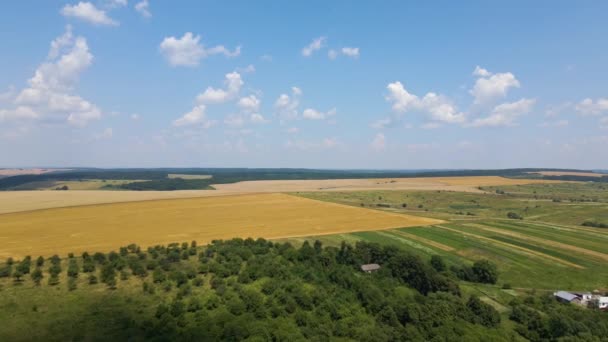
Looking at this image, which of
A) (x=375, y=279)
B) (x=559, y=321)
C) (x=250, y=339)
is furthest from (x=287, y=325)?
(x=559, y=321)

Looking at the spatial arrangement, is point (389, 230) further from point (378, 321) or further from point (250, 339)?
point (250, 339)

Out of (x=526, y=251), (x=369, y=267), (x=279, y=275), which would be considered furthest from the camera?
(x=526, y=251)

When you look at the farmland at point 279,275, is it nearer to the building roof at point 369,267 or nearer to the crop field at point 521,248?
the crop field at point 521,248

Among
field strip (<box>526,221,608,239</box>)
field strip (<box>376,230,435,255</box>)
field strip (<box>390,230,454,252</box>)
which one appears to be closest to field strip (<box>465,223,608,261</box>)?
field strip (<box>526,221,608,239</box>)

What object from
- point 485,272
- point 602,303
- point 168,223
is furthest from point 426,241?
point 168,223

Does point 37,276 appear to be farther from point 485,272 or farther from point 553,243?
point 553,243

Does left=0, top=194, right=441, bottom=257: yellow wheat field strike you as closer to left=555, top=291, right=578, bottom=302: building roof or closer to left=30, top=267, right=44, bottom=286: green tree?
left=30, top=267, right=44, bottom=286: green tree
